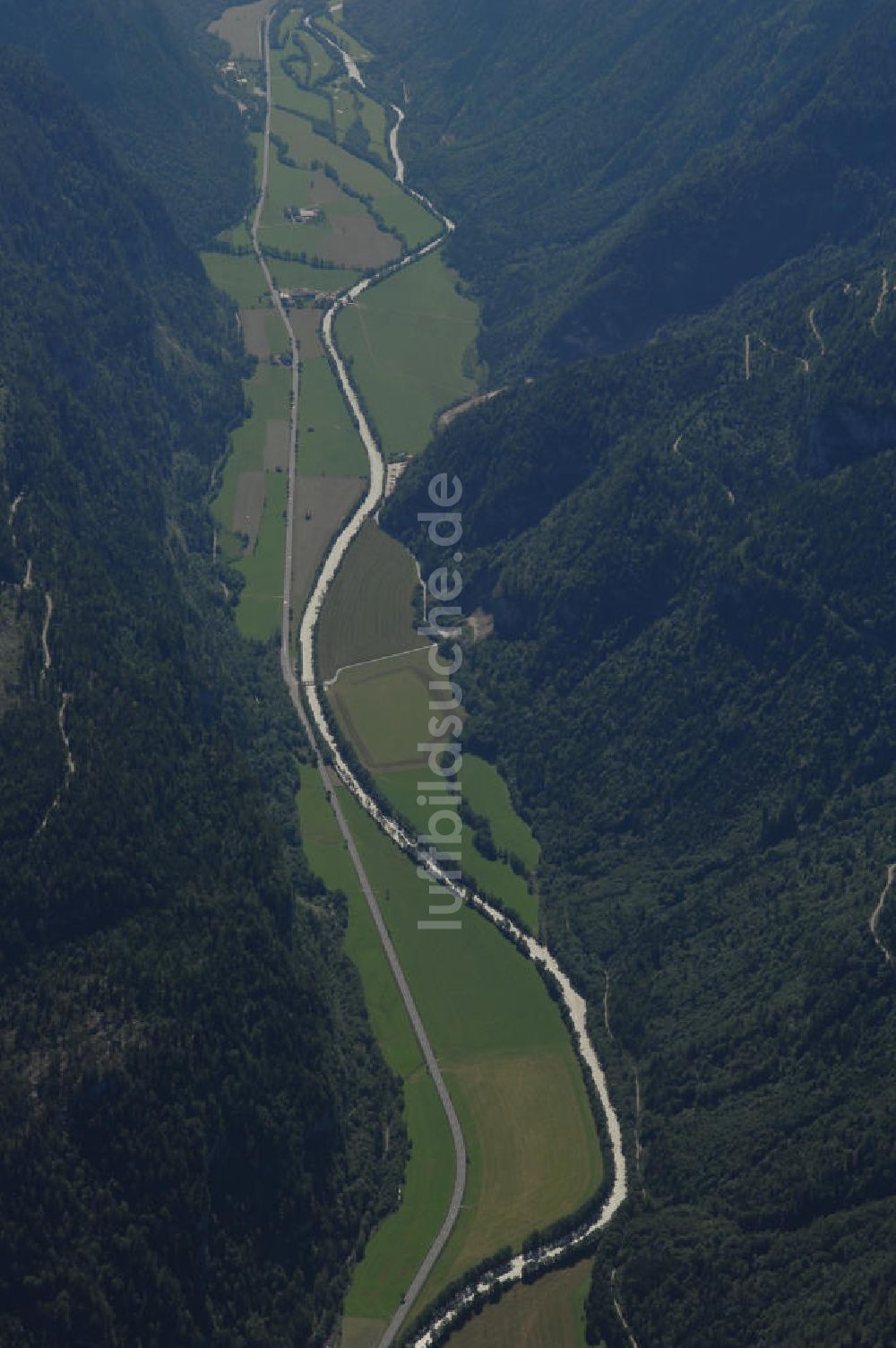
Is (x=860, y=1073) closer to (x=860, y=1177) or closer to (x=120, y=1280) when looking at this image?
(x=860, y=1177)

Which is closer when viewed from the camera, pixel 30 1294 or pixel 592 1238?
pixel 30 1294

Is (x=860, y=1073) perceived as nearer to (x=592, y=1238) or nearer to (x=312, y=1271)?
(x=592, y=1238)

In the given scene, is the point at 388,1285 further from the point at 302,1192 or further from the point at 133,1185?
the point at 133,1185

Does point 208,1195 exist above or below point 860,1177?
below

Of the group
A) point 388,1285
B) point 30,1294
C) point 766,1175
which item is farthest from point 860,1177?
point 30,1294

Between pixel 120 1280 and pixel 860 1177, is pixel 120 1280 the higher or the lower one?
the lower one

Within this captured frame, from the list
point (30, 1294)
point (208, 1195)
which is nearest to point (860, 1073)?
point (208, 1195)

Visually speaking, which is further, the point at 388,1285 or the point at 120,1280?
the point at 388,1285

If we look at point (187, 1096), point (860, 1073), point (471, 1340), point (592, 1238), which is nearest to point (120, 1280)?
point (187, 1096)
